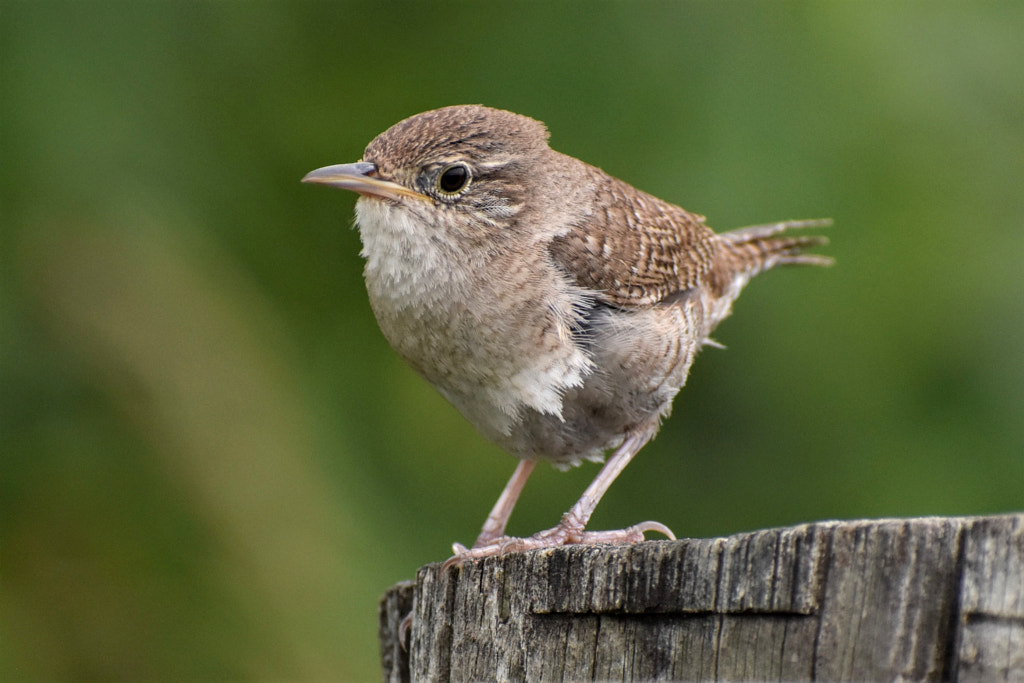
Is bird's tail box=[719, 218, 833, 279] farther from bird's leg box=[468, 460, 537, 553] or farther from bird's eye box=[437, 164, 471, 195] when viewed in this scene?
bird's eye box=[437, 164, 471, 195]

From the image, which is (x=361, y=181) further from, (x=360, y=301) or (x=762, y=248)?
(x=762, y=248)

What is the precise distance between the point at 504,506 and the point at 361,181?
4.68 feet

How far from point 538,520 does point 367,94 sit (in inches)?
77.5

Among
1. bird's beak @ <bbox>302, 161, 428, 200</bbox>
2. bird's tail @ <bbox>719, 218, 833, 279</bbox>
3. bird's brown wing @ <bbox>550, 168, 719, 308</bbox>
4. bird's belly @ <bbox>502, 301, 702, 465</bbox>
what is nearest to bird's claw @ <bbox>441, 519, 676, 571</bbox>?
bird's belly @ <bbox>502, 301, 702, 465</bbox>

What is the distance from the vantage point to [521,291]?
3.24 m

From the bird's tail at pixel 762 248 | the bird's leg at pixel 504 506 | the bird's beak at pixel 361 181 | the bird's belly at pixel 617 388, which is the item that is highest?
the bird's tail at pixel 762 248

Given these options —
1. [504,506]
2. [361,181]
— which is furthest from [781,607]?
[504,506]

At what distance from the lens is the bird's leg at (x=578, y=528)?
2.96 m

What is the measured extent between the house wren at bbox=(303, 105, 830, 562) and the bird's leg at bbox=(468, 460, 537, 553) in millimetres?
21

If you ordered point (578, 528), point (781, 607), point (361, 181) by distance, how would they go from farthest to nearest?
point (578, 528) → point (361, 181) → point (781, 607)

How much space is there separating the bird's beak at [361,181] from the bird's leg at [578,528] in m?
1.10

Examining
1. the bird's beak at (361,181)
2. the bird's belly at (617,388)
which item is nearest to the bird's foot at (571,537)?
the bird's belly at (617,388)

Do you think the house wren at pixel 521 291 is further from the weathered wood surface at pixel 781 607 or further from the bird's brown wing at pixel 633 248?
the weathered wood surface at pixel 781 607

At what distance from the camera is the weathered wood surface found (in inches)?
60.6
